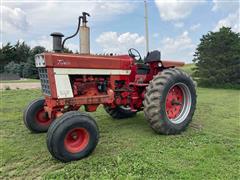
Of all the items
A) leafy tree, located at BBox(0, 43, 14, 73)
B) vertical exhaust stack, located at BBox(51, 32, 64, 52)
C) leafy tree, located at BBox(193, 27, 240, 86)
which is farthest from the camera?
leafy tree, located at BBox(0, 43, 14, 73)

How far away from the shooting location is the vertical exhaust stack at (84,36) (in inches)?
171

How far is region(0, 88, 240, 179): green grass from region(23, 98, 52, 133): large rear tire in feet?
0.56

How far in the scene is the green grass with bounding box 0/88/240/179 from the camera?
10.1 ft

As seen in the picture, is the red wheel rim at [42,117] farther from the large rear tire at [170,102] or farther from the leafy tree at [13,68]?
the leafy tree at [13,68]

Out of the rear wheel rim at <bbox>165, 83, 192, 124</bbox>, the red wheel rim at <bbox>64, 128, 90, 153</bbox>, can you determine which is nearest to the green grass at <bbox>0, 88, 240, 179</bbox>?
the red wheel rim at <bbox>64, 128, 90, 153</bbox>

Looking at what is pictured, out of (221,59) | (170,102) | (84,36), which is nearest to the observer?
(84,36)

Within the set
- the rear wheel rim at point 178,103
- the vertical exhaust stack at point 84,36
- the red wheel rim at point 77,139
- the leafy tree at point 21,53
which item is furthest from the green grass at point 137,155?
the leafy tree at point 21,53

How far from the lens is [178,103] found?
16.6 ft

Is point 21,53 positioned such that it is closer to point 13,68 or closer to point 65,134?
point 13,68

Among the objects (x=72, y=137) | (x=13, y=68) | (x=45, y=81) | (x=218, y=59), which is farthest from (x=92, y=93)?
(x=13, y=68)

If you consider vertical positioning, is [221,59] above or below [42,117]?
above

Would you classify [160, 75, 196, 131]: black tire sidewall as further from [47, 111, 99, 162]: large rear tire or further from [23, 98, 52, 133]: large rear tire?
[23, 98, 52, 133]: large rear tire

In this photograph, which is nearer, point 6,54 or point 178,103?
point 178,103

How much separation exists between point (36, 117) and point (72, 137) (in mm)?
1641
